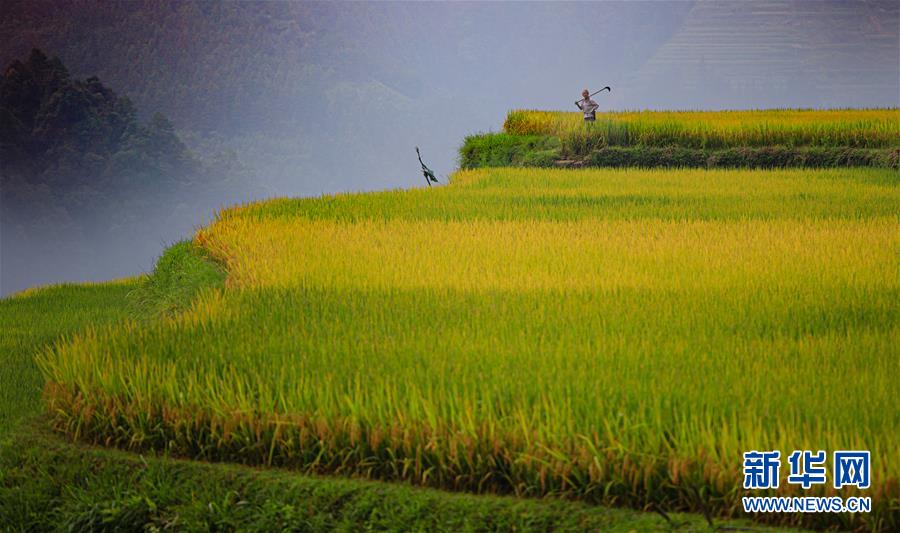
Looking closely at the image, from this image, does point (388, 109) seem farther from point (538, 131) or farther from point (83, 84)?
point (538, 131)

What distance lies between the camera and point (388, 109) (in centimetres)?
4775

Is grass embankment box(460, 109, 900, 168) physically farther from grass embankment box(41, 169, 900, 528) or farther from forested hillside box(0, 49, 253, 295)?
forested hillside box(0, 49, 253, 295)

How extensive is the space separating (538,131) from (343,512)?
44.9 feet

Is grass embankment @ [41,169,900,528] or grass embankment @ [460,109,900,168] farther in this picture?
grass embankment @ [460,109,900,168]

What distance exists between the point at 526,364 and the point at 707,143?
11500 millimetres

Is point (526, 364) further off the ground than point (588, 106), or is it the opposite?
point (588, 106)

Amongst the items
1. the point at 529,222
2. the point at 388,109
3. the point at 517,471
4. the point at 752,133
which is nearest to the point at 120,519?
the point at 517,471

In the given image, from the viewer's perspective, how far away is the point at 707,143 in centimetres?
1494

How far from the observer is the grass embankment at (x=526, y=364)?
10.9 feet

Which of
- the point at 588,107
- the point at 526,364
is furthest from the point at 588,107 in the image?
the point at 526,364

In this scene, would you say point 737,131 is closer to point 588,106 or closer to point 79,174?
point 588,106

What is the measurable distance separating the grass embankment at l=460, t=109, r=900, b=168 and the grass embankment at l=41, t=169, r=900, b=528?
709 centimetres

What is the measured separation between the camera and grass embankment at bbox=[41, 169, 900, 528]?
3.33 meters

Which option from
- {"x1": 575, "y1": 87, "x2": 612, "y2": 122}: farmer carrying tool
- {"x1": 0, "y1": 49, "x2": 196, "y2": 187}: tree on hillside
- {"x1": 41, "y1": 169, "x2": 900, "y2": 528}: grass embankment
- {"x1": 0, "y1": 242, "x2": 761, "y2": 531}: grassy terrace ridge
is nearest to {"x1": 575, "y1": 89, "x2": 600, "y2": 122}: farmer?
{"x1": 575, "y1": 87, "x2": 612, "y2": 122}: farmer carrying tool
